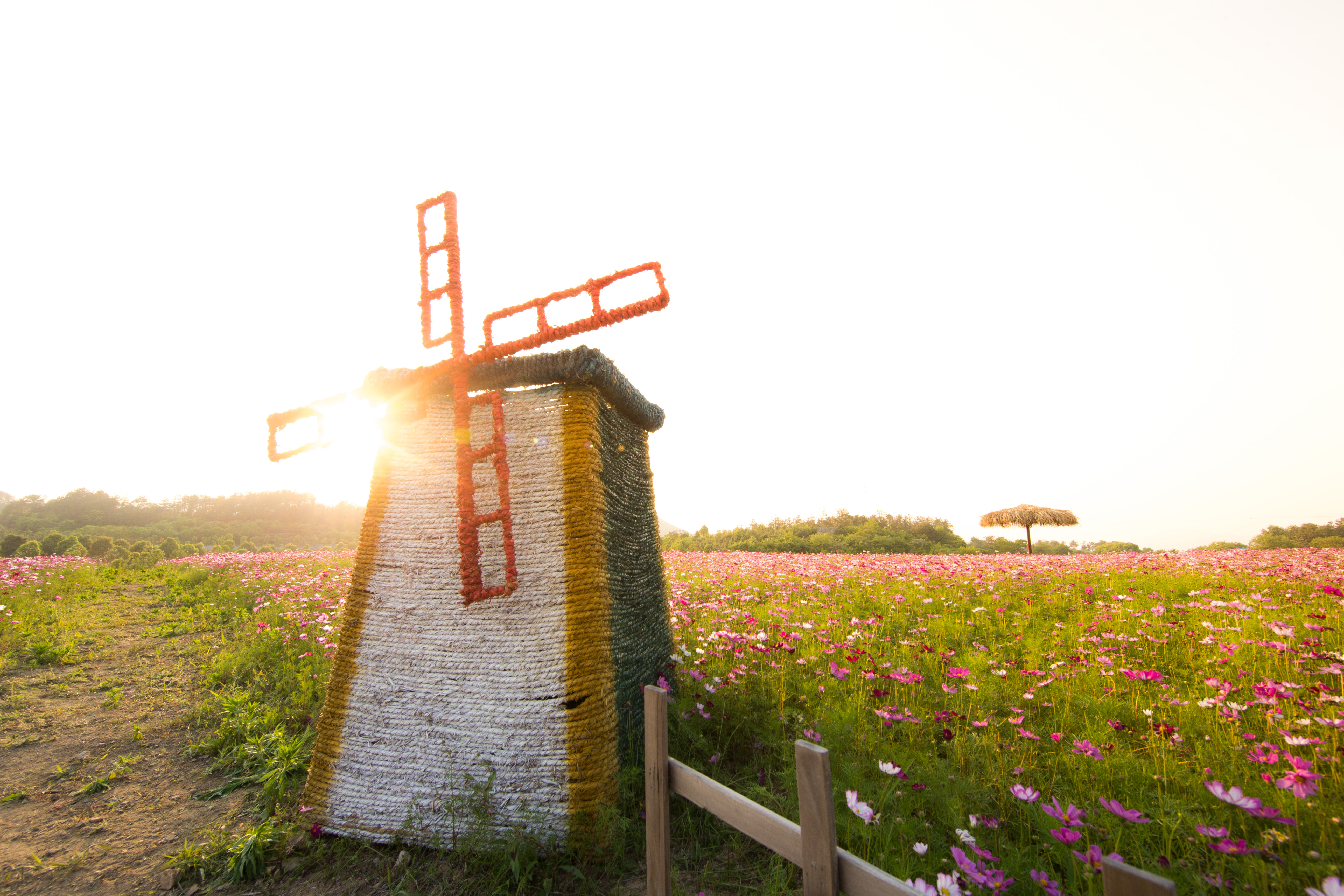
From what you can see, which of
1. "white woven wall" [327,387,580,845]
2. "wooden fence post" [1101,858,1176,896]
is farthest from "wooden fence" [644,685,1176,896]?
"white woven wall" [327,387,580,845]

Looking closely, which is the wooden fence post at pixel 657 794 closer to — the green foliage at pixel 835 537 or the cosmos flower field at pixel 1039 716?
the cosmos flower field at pixel 1039 716

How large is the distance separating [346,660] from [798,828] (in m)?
2.92

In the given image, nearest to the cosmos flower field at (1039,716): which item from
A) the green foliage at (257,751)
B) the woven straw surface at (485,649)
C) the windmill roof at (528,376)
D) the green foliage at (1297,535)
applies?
the green foliage at (257,751)

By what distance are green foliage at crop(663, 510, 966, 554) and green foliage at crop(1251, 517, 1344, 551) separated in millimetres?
9571

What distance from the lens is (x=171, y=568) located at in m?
14.7

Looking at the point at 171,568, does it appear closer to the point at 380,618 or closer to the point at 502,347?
the point at 380,618

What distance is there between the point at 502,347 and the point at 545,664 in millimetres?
1869

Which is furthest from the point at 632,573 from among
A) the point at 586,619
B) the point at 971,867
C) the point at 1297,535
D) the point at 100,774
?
the point at 1297,535

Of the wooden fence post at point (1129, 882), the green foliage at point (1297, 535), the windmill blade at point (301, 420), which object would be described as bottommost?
the green foliage at point (1297, 535)

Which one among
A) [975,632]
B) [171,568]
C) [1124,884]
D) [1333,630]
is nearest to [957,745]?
[1124,884]

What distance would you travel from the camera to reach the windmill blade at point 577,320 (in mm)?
2887

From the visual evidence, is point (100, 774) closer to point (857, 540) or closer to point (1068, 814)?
point (1068, 814)

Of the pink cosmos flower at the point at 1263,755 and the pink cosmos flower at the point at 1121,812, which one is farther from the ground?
the pink cosmos flower at the point at 1121,812

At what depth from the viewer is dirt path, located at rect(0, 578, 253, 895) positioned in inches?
128
